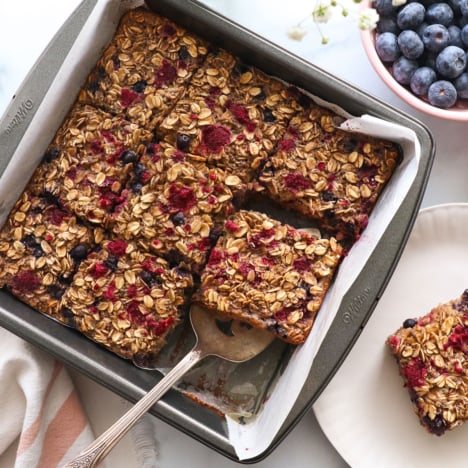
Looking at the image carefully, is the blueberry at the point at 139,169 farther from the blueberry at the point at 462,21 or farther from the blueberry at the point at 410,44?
the blueberry at the point at 462,21

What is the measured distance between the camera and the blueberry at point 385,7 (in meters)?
2.69

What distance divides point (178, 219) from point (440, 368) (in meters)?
1.14

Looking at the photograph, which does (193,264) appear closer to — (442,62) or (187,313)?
(187,313)

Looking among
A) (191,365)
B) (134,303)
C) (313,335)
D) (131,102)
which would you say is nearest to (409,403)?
(313,335)

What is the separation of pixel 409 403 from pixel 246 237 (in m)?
0.98

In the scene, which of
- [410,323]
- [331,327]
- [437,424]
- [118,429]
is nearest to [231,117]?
[331,327]

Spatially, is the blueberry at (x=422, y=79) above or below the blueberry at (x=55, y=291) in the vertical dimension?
above

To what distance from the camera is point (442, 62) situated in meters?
2.62

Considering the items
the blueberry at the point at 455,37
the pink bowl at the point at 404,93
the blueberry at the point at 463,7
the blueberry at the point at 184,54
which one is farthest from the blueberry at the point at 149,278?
the blueberry at the point at 463,7

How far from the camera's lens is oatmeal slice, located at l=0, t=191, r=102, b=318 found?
2.65 metres

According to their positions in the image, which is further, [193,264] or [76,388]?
[76,388]

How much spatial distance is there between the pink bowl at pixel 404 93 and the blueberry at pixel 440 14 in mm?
224

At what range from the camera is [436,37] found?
8.59ft

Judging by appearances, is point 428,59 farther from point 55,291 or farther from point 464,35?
point 55,291
